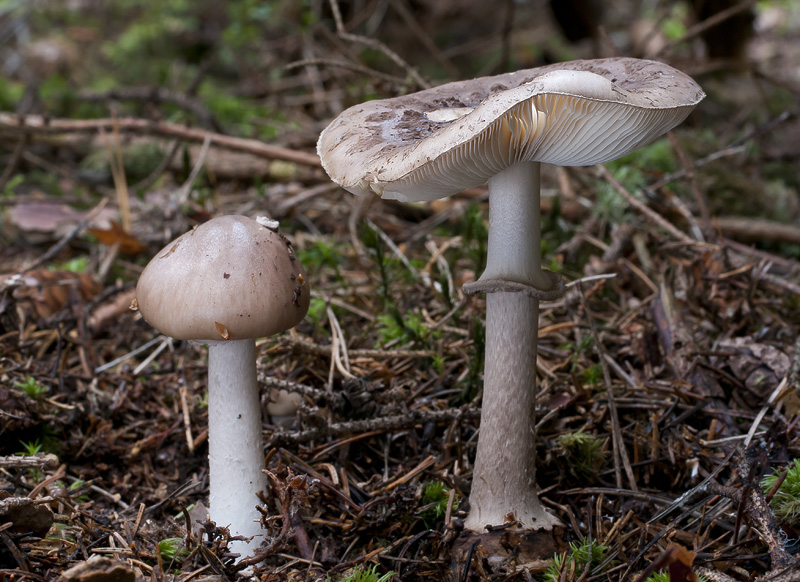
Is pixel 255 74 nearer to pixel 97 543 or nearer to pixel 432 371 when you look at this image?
pixel 432 371

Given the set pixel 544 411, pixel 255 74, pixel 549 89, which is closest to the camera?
pixel 549 89

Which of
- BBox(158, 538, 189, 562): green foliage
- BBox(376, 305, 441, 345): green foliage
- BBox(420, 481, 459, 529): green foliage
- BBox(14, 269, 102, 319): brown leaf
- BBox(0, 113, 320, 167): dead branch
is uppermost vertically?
BBox(0, 113, 320, 167): dead branch

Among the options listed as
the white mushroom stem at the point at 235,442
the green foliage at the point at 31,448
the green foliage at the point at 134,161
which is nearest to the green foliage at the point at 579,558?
the white mushroom stem at the point at 235,442

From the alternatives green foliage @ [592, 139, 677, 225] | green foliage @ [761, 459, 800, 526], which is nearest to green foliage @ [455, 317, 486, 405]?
green foliage @ [761, 459, 800, 526]

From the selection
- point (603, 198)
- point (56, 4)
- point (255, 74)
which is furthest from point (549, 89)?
point (56, 4)

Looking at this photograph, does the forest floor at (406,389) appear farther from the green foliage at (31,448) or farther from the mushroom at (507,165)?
the mushroom at (507,165)

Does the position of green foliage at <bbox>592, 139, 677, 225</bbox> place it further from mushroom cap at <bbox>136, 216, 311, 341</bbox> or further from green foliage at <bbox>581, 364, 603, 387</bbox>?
mushroom cap at <bbox>136, 216, 311, 341</bbox>

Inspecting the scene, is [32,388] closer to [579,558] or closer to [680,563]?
[579,558]
